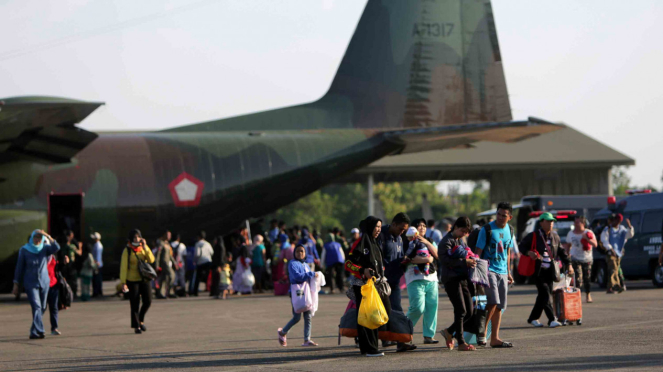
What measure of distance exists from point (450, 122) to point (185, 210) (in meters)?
8.16

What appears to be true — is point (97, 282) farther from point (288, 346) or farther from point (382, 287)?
point (382, 287)

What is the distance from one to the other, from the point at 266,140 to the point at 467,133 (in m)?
5.47

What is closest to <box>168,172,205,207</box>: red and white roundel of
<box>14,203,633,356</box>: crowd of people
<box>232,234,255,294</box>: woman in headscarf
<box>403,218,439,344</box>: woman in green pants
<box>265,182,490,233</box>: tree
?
<box>14,203,633,356</box>: crowd of people

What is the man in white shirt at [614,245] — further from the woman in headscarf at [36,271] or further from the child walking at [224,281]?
the woman in headscarf at [36,271]

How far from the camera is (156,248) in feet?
62.1

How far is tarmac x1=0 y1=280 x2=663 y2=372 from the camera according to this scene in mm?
8156

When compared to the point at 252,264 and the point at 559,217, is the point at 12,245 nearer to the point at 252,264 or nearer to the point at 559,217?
the point at 252,264

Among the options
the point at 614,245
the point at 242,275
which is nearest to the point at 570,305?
the point at 614,245

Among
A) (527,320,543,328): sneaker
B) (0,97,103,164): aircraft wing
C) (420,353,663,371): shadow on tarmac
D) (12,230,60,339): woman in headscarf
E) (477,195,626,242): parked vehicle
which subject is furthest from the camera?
(477,195,626,242): parked vehicle

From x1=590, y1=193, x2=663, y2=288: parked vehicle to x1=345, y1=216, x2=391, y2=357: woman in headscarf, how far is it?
436 inches

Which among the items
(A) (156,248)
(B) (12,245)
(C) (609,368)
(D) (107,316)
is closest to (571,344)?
(C) (609,368)

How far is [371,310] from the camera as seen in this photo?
345 inches

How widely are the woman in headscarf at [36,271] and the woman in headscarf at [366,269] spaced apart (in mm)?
5621

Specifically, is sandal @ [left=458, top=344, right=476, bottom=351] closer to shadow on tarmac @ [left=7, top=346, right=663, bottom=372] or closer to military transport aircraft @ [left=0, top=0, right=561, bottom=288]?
shadow on tarmac @ [left=7, top=346, right=663, bottom=372]
